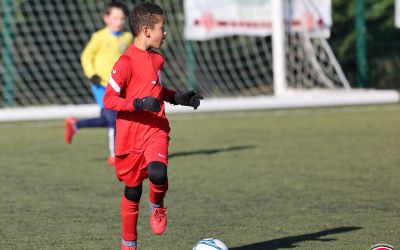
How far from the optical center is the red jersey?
537cm

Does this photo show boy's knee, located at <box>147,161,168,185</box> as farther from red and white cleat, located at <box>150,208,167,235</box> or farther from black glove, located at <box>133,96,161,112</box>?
black glove, located at <box>133,96,161,112</box>

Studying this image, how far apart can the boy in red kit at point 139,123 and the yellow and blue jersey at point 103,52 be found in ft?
14.9

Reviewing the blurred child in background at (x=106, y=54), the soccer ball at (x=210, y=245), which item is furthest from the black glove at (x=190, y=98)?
the blurred child in background at (x=106, y=54)

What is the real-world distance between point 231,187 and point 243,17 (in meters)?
8.51

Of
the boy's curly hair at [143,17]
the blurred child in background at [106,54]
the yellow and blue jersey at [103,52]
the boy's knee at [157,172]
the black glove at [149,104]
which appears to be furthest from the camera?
the yellow and blue jersey at [103,52]

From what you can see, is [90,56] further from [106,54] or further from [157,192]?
[157,192]

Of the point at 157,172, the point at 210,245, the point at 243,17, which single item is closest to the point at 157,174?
the point at 157,172

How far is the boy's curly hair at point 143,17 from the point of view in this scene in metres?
5.44

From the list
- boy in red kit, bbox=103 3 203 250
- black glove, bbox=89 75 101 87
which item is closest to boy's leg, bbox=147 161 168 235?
boy in red kit, bbox=103 3 203 250

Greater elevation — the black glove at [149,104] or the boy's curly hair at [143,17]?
the boy's curly hair at [143,17]

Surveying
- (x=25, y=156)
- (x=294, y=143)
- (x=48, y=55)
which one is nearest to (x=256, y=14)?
(x=48, y=55)

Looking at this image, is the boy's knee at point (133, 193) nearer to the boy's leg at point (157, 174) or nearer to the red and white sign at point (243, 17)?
the boy's leg at point (157, 174)

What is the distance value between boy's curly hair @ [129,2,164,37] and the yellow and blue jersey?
451 centimetres

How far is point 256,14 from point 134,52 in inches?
437
